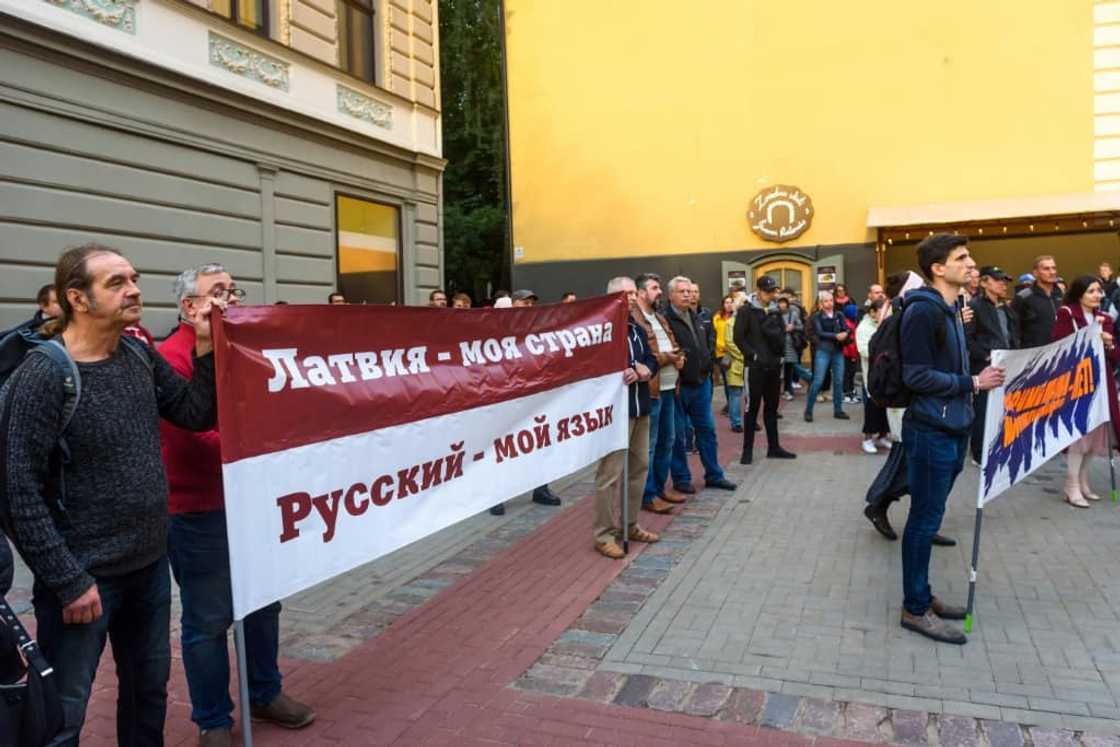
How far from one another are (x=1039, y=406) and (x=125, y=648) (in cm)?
518

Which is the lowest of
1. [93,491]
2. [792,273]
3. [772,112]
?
[93,491]

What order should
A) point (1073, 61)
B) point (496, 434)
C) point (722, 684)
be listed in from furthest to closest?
point (1073, 61) < point (496, 434) < point (722, 684)

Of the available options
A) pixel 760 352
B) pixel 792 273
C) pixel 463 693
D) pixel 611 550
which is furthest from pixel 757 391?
pixel 792 273

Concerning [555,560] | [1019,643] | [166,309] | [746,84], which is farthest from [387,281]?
[1019,643]

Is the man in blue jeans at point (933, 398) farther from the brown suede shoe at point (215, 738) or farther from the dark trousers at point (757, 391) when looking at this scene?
the dark trousers at point (757, 391)

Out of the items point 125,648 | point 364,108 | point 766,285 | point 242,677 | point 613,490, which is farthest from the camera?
point 364,108

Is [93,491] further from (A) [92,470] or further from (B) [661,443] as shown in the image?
(B) [661,443]

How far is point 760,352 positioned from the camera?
8.98 metres

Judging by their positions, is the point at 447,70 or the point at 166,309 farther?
the point at 447,70

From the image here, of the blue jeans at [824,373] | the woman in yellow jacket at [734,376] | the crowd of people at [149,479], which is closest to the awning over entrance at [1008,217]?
the blue jeans at [824,373]

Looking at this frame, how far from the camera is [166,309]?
→ 9.35 meters

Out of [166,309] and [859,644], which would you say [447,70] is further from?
[859,644]

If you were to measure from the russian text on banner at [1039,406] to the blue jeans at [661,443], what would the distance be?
8.34 ft

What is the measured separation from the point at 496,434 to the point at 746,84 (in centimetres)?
1605
